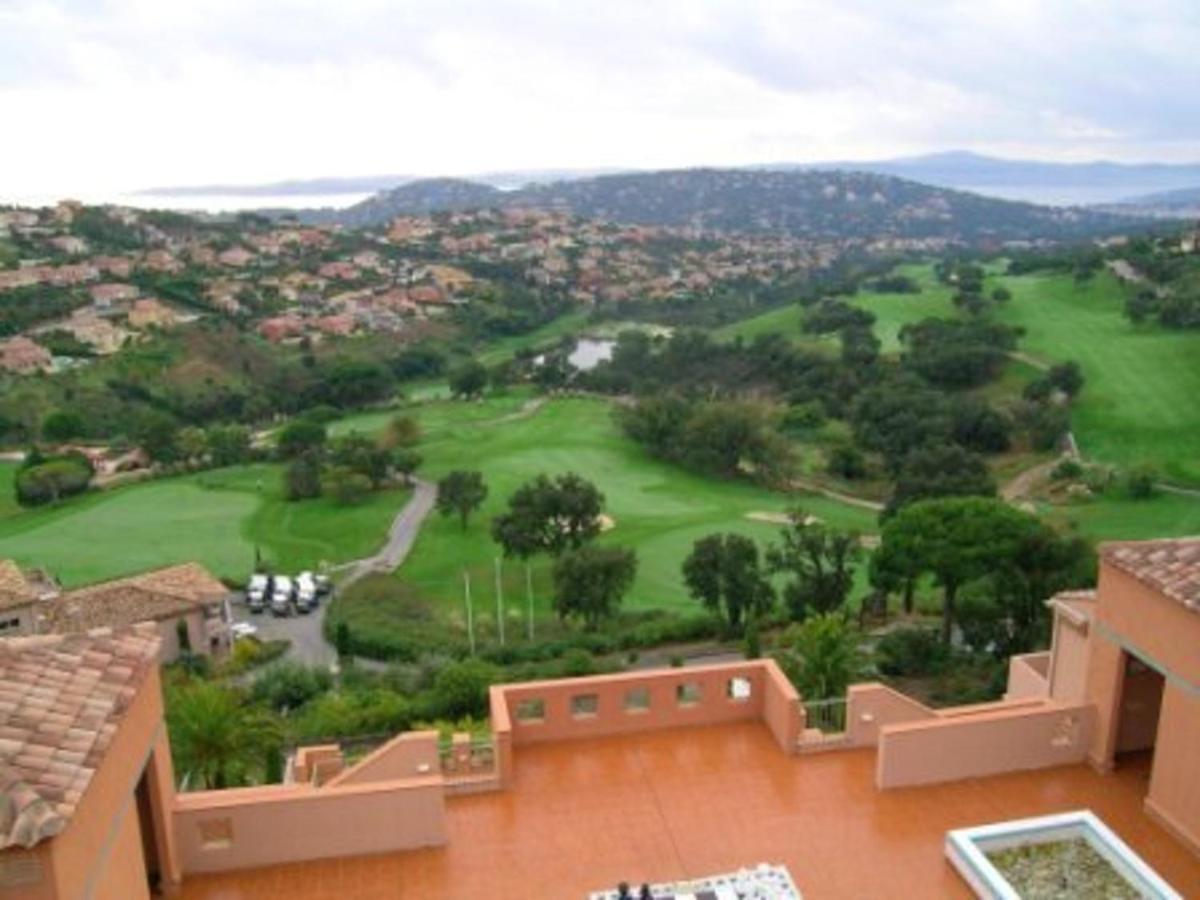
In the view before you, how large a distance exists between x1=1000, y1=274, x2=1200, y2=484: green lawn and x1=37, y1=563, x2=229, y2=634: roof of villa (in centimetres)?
4524

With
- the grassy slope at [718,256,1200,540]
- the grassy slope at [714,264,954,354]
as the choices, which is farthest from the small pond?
the grassy slope at [718,256,1200,540]

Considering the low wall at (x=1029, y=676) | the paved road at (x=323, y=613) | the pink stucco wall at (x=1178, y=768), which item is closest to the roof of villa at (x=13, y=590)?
the paved road at (x=323, y=613)

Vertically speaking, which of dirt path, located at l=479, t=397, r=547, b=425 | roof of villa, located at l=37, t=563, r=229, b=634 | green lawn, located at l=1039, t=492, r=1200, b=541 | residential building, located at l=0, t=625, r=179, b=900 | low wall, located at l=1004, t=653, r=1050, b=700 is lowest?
dirt path, located at l=479, t=397, r=547, b=425

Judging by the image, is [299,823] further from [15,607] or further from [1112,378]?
[1112,378]

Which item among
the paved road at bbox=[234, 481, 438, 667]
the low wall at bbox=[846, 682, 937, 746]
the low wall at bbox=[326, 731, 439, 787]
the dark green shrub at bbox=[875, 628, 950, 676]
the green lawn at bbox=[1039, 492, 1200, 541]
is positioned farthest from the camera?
the green lawn at bbox=[1039, 492, 1200, 541]

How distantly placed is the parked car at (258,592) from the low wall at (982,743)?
122 ft

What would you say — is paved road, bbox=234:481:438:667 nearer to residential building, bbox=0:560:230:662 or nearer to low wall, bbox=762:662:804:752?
residential building, bbox=0:560:230:662

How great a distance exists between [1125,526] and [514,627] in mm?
27089

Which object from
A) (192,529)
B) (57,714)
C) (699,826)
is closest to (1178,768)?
(699,826)

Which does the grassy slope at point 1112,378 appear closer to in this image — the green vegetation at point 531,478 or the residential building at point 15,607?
the green vegetation at point 531,478

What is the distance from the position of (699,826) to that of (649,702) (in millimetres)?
1980

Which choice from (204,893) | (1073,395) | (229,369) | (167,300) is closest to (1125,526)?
(1073,395)

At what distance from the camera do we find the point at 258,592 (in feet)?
149

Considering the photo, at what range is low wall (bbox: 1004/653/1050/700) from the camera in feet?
49.1
